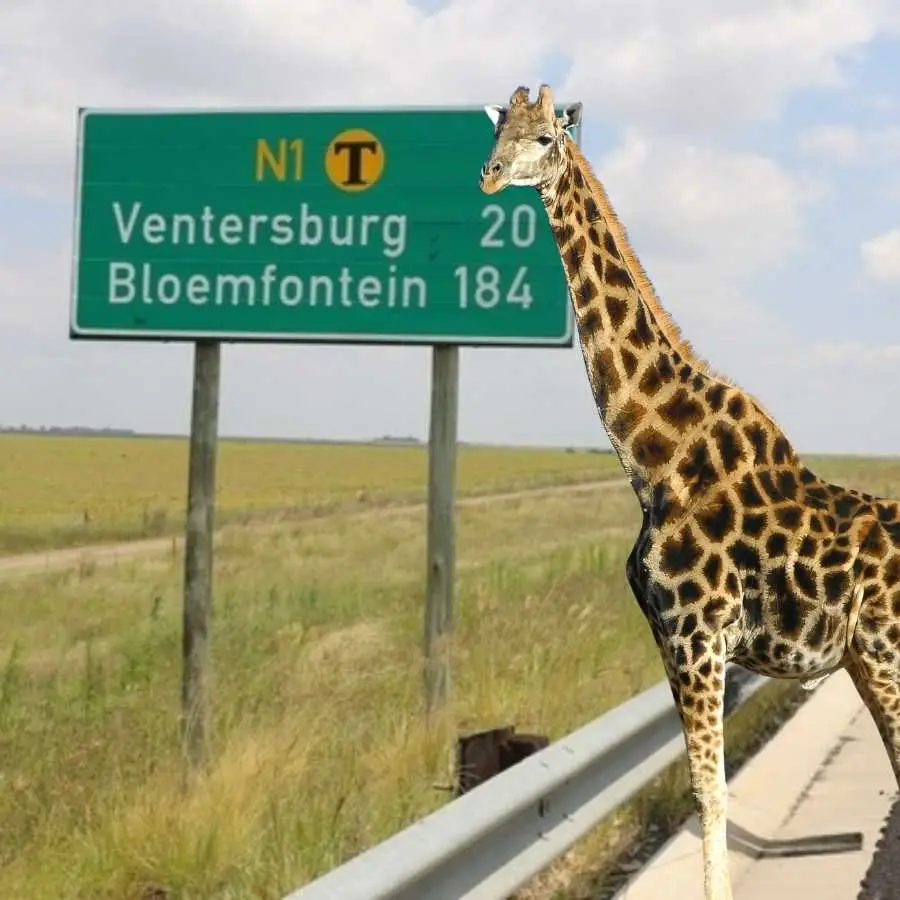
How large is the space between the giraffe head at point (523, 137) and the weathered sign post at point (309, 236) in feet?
14.6

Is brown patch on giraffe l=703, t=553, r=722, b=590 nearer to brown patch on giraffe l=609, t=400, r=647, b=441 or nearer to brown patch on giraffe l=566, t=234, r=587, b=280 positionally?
brown patch on giraffe l=609, t=400, r=647, b=441

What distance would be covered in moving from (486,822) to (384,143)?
452cm

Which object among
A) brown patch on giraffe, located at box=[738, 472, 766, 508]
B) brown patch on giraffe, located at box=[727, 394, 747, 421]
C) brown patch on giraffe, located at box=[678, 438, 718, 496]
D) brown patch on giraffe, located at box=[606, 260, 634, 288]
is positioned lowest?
brown patch on giraffe, located at box=[738, 472, 766, 508]

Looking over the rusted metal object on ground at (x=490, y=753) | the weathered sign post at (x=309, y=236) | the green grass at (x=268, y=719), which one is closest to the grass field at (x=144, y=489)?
the green grass at (x=268, y=719)

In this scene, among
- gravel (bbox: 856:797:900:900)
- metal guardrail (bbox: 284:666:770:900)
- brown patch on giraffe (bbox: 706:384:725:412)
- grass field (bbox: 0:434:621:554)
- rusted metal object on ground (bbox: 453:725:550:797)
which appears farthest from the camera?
grass field (bbox: 0:434:621:554)

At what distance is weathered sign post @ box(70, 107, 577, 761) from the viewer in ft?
26.0

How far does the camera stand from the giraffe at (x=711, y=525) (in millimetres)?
3506

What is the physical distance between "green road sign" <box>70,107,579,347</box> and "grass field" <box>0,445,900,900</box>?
78.9 inches

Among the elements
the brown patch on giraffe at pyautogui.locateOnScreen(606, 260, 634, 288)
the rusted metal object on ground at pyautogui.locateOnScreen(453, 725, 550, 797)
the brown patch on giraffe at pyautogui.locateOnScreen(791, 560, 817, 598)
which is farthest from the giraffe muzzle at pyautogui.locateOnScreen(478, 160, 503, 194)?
the rusted metal object on ground at pyautogui.locateOnScreen(453, 725, 550, 797)

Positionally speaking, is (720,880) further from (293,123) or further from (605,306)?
(293,123)

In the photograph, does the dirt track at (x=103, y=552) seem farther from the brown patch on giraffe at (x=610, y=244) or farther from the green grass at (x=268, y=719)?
the brown patch on giraffe at (x=610, y=244)

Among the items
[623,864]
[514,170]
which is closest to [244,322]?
[623,864]

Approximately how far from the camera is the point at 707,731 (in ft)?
11.7

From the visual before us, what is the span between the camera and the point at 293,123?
7949 mm
